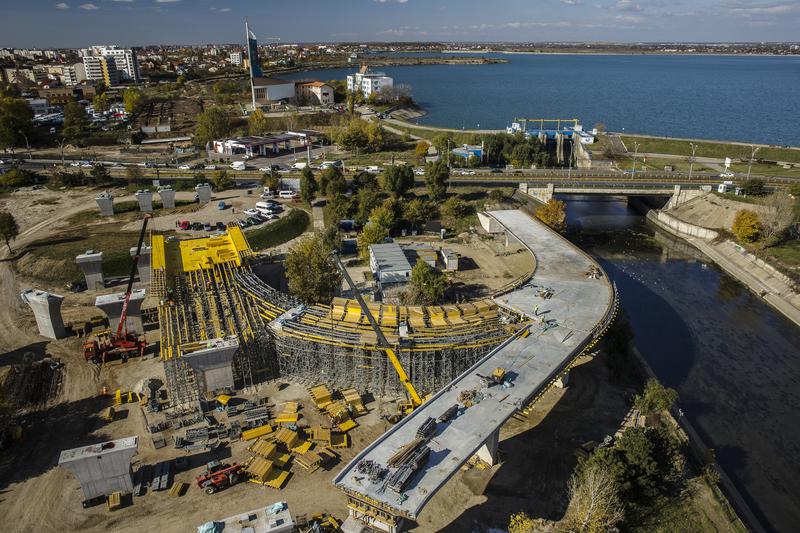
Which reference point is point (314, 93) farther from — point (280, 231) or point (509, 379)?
point (509, 379)

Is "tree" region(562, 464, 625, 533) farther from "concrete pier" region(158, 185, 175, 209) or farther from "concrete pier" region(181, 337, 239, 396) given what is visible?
"concrete pier" region(158, 185, 175, 209)

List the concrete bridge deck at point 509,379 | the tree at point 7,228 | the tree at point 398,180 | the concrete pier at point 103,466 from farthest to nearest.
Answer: the tree at point 398,180
the tree at point 7,228
the concrete pier at point 103,466
the concrete bridge deck at point 509,379

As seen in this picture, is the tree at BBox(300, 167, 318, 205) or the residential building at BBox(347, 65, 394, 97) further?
the residential building at BBox(347, 65, 394, 97)

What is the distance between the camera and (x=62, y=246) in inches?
1892

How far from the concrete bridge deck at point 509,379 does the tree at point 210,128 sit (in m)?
68.6

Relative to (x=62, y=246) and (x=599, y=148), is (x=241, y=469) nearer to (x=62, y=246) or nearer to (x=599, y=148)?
(x=62, y=246)

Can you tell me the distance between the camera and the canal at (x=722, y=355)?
2620 centimetres

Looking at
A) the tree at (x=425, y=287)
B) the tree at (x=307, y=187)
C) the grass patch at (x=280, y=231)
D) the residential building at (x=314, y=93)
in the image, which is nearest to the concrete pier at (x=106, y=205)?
the grass patch at (x=280, y=231)

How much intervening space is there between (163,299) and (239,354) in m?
8.34

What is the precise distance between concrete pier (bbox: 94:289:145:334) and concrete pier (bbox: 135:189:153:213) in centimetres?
2420

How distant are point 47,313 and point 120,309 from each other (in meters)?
4.74

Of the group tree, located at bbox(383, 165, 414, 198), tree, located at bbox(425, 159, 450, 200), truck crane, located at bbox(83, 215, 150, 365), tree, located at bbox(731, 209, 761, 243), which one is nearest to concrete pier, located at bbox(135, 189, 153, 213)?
truck crane, located at bbox(83, 215, 150, 365)

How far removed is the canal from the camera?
1032 inches

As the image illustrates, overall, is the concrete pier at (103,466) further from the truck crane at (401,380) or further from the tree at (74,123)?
the tree at (74,123)
